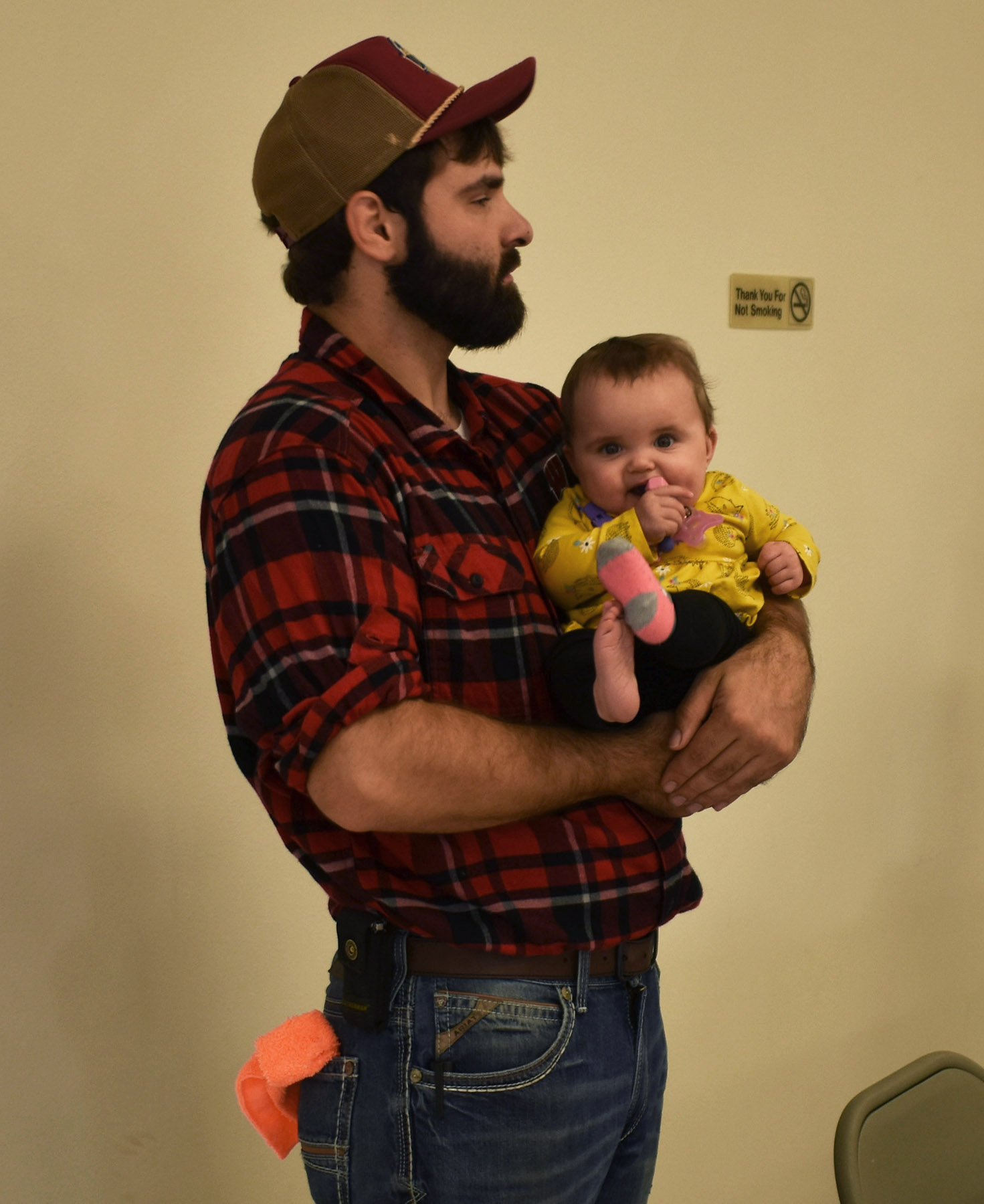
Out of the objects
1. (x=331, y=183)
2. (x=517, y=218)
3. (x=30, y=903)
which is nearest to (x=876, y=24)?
(x=517, y=218)

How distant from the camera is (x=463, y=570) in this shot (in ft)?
4.21

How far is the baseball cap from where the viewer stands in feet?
4.59

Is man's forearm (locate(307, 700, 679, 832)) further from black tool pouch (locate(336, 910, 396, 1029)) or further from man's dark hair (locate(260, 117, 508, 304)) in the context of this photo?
man's dark hair (locate(260, 117, 508, 304))

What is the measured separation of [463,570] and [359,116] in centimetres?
58

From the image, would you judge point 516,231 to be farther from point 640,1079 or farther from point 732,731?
point 640,1079

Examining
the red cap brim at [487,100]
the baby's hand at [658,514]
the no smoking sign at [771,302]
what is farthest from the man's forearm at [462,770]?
the no smoking sign at [771,302]

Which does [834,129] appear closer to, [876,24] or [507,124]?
[876,24]

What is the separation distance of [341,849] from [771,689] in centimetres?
54

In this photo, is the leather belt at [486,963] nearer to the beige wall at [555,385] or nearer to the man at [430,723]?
the man at [430,723]

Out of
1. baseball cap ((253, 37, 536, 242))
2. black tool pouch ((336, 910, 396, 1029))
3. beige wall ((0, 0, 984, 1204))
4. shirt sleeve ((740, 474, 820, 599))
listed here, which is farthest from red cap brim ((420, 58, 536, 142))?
black tool pouch ((336, 910, 396, 1029))

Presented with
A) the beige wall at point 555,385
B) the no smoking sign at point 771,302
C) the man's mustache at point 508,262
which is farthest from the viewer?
the no smoking sign at point 771,302

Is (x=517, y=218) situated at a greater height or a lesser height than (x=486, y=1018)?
greater

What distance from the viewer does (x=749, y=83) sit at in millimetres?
2525

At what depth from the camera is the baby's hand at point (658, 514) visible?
1389 mm
